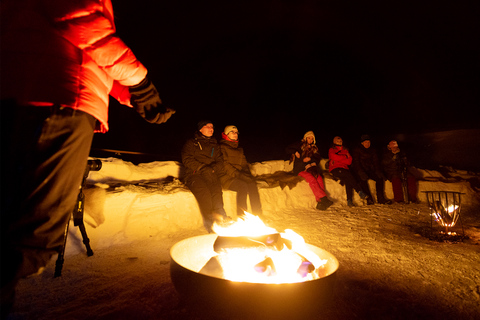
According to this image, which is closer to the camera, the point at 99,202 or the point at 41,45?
the point at 41,45

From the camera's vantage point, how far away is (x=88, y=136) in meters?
1.27

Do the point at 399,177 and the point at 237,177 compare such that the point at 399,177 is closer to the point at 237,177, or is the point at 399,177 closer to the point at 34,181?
the point at 237,177

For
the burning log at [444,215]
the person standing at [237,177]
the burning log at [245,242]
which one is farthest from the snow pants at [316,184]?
the burning log at [245,242]

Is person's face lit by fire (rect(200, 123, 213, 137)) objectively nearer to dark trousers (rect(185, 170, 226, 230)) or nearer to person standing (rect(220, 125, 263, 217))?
person standing (rect(220, 125, 263, 217))

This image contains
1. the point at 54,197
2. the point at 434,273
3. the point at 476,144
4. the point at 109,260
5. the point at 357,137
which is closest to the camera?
the point at 54,197

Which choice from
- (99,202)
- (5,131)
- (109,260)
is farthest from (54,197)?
(99,202)

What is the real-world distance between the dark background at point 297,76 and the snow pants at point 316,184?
398 centimetres

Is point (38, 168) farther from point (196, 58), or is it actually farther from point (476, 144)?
point (476, 144)

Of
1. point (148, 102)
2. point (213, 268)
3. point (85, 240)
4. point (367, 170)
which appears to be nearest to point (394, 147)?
point (367, 170)

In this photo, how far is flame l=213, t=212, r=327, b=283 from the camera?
5.45 ft

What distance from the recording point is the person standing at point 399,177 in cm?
588

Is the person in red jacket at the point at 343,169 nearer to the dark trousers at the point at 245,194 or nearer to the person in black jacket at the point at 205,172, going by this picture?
the dark trousers at the point at 245,194

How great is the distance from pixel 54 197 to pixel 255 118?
9960mm

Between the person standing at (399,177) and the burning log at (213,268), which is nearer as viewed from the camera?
the burning log at (213,268)
